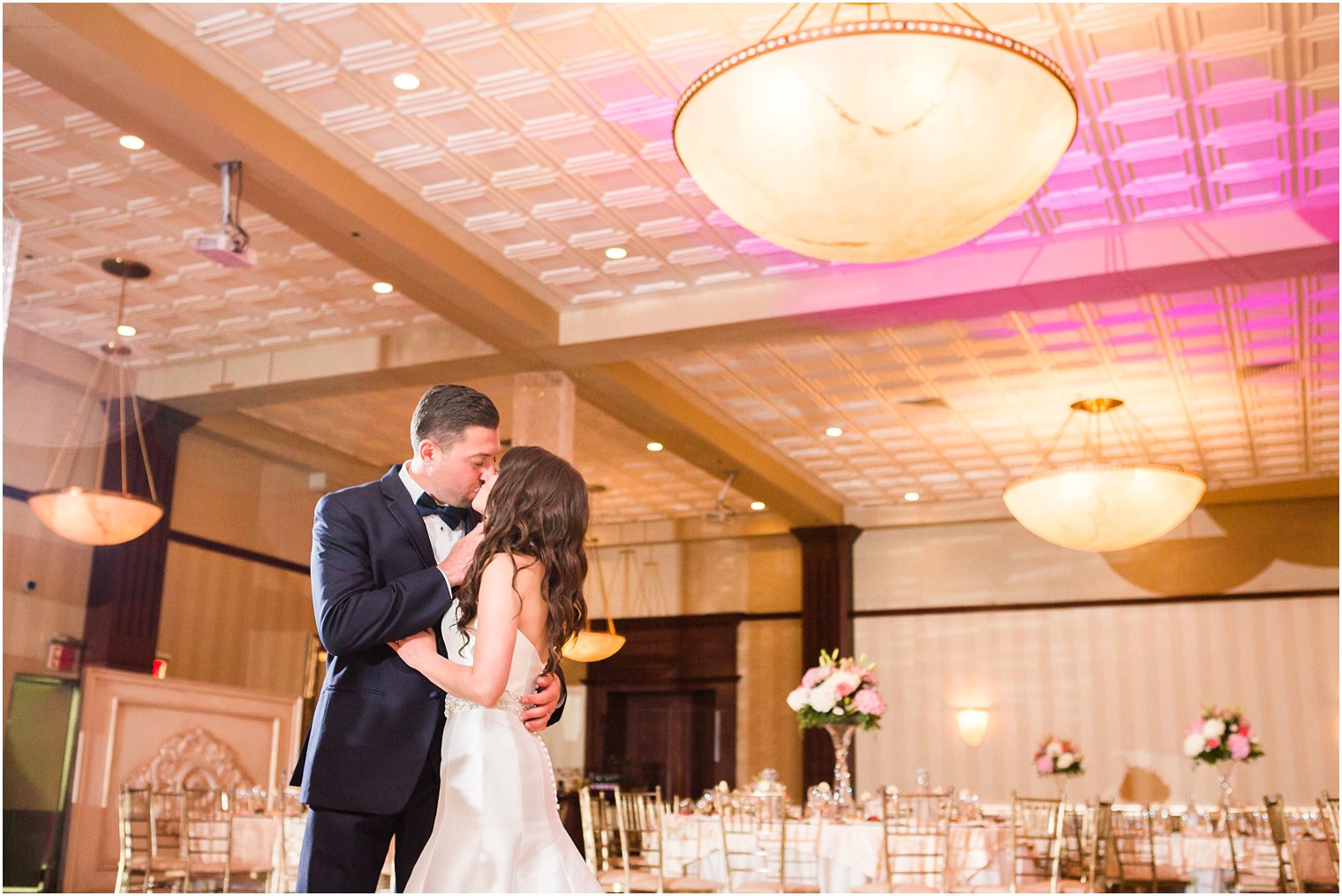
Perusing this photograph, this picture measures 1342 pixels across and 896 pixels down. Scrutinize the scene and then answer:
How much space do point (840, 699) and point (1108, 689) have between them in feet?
20.9

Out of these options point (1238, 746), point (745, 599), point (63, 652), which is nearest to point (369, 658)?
point (63, 652)

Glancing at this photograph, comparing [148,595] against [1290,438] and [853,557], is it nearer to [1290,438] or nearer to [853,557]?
[853,557]

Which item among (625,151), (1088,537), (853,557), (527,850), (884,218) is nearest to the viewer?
(527,850)

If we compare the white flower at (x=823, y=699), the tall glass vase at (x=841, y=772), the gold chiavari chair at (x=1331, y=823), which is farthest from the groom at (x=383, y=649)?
the gold chiavari chair at (x=1331, y=823)

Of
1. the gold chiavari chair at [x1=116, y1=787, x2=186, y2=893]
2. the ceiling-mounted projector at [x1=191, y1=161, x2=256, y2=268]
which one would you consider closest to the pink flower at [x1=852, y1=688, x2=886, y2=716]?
the gold chiavari chair at [x1=116, y1=787, x2=186, y2=893]

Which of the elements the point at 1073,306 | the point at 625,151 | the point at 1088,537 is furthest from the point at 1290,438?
the point at 625,151

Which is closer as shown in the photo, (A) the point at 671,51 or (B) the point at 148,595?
(A) the point at 671,51

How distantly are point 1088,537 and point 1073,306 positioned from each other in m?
1.78

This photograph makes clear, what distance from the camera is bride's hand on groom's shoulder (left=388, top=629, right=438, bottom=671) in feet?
7.18

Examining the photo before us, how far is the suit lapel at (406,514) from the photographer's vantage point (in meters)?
2.31

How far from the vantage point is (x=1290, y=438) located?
11117 millimetres

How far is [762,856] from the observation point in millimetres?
6988

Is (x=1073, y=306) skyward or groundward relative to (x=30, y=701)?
skyward

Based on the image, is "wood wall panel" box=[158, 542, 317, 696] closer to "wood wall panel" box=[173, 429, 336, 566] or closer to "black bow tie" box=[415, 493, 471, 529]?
"wood wall panel" box=[173, 429, 336, 566]
